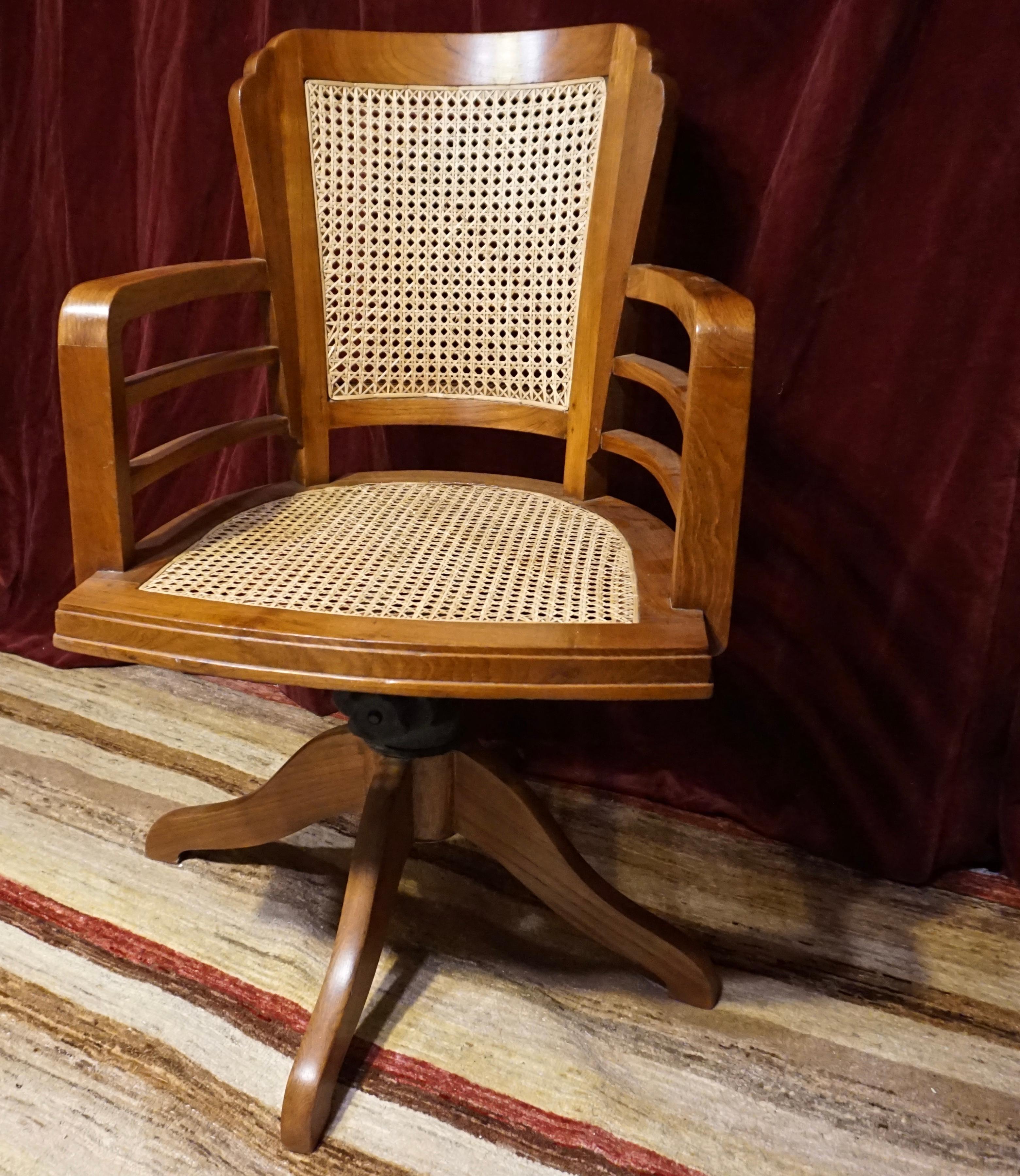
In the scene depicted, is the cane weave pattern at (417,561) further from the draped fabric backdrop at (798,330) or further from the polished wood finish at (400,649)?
the draped fabric backdrop at (798,330)

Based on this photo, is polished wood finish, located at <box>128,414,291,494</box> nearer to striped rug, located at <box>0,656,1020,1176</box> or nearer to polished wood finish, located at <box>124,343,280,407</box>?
polished wood finish, located at <box>124,343,280,407</box>

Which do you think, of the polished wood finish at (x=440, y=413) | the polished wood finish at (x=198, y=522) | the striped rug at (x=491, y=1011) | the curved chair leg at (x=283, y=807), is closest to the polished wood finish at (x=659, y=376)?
the polished wood finish at (x=440, y=413)

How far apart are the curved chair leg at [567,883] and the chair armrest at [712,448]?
0.32 m

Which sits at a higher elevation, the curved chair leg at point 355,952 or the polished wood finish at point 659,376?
the polished wood finish at point 659,376

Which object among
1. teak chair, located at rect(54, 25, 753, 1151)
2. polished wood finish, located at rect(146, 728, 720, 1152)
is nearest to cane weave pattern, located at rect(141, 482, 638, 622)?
teak chair, located at rect(54, 25, 753, 1151)

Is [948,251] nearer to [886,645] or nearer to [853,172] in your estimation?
[853,172]

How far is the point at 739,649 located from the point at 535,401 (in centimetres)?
41

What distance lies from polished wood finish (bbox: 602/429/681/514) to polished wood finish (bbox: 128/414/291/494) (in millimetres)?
336

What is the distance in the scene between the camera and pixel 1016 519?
100 centimetres

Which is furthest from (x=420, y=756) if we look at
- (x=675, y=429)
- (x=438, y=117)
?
(x=438, y=117)

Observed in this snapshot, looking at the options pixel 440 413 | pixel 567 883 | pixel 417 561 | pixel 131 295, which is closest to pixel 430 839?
pixel 567 883

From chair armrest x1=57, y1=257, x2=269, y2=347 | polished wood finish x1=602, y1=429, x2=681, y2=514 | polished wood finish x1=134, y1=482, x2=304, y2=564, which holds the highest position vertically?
chair armrest x1=57, y1=257, x2=269, y2=347

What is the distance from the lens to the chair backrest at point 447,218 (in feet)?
3.03

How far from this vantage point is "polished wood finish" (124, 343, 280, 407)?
30.2 inches
